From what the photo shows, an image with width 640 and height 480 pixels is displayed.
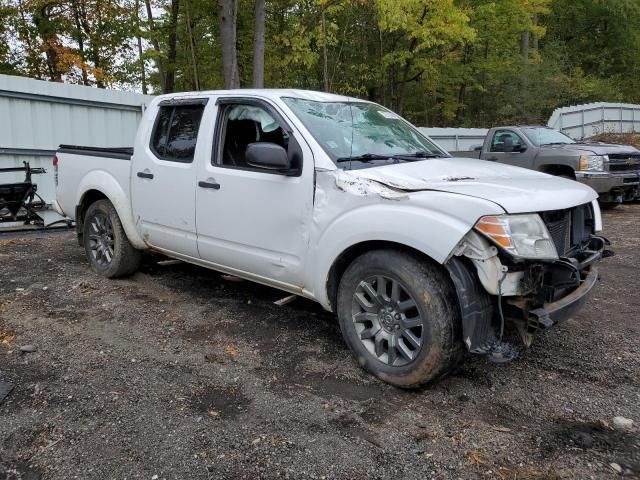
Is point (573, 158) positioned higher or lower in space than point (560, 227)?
higher

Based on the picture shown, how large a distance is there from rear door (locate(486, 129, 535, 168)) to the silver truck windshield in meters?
0.20

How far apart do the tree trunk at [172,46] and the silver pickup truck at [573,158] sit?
13053 millimetres

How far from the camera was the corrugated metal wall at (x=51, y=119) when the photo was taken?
938 centimetres

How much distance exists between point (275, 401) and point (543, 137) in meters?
9.96

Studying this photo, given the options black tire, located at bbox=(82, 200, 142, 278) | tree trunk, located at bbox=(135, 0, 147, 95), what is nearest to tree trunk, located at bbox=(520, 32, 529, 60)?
tree trunk, located at bbox=(135, 0, 147, 95)

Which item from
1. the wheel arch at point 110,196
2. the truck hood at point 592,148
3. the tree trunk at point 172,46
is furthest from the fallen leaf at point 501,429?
the tree trunk at point 172,46

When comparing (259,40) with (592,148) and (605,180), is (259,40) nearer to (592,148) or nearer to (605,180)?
(592,148)

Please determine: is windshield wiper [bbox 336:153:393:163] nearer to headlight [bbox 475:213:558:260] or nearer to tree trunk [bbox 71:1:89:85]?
headlight [bbox 475:213:558:260]

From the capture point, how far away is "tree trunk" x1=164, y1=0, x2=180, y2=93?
19.4m

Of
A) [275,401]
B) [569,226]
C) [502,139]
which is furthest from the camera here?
[502,139]

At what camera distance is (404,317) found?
337 centimetres

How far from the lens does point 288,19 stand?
17.8 meters

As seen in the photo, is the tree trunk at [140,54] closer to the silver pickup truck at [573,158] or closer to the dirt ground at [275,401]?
the silver pickup truck at [573,158]

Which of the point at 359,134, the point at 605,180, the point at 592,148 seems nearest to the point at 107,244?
the point at 359,134
